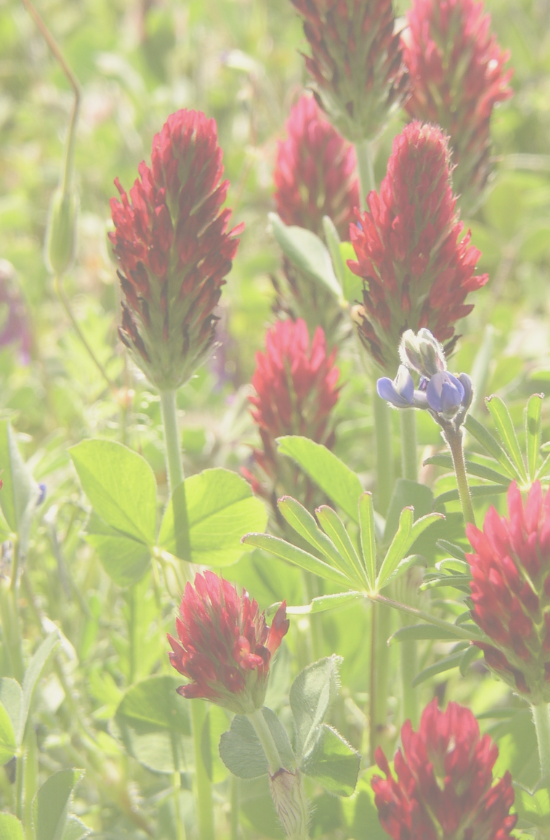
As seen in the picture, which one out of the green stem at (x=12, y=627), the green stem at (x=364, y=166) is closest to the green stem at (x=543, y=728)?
the green stem at (x=12, y=627)

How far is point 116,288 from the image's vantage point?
1.76 metres

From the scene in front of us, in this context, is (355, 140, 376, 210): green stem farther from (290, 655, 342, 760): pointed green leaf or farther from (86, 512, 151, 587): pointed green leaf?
(290, 655, 342, 760): pointed green leaf

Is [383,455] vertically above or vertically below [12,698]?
above

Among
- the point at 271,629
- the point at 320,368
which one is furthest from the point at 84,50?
the point at 271,629

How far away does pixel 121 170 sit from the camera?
3.56m

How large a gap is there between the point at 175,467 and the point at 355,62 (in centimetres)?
64

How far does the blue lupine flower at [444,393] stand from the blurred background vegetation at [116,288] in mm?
347

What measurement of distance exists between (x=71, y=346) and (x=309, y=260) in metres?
0.84

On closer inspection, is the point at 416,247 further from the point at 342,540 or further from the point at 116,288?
the point at 116,288

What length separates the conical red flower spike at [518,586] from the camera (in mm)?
847

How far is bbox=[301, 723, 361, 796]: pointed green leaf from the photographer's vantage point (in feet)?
3.14

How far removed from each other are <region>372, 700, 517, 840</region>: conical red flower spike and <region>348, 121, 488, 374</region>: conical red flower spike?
455mm

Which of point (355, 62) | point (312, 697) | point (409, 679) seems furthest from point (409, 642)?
point (355, 62)

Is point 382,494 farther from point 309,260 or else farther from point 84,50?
point 84,50
